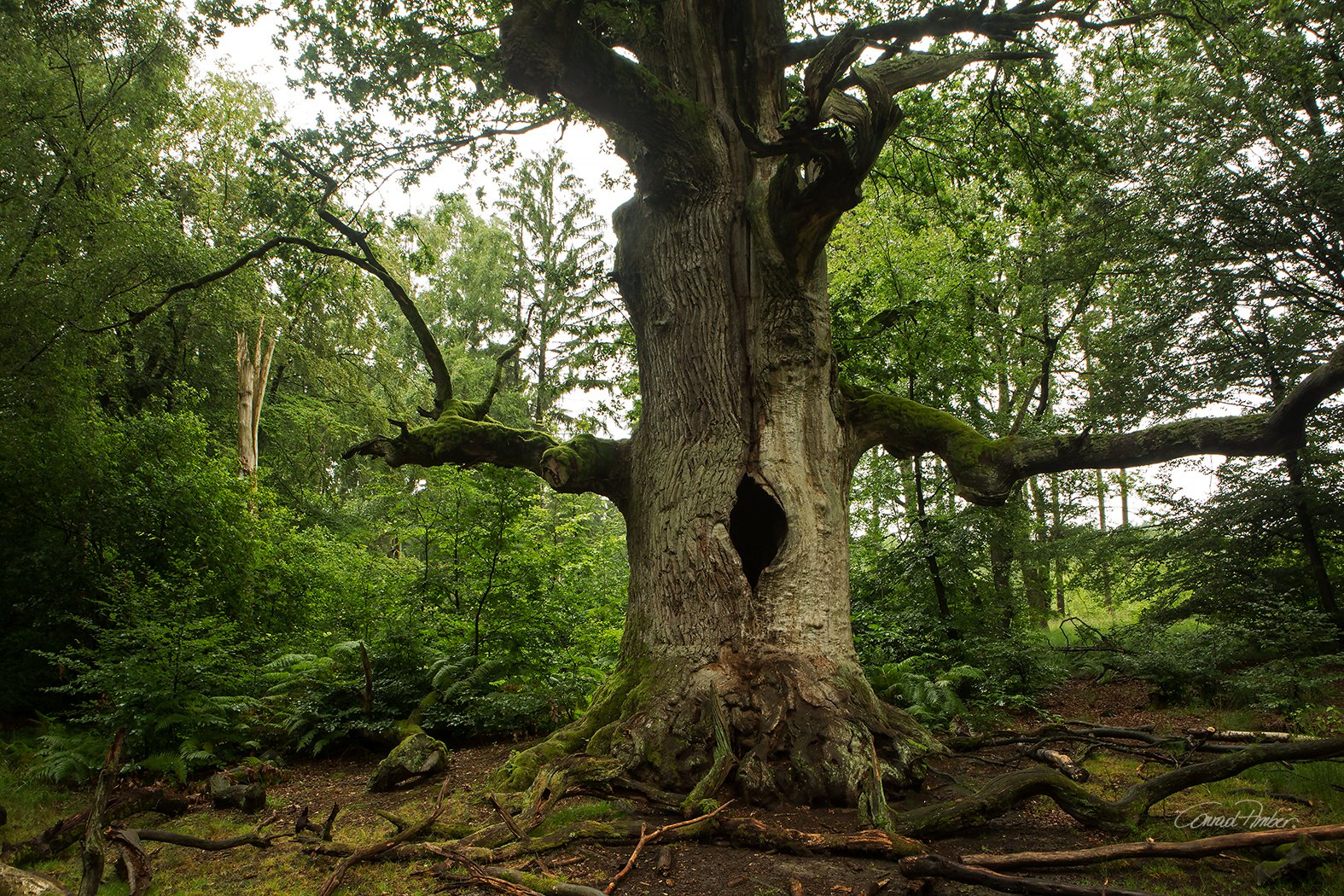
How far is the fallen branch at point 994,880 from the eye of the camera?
2.47m

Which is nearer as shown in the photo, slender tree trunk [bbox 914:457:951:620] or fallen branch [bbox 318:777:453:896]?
fallen branch [bbox 318:777:453:896]

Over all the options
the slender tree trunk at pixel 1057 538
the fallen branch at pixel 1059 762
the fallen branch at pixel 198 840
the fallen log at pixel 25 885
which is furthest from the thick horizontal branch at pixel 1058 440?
the slender tree trunk at pixel 1057 538

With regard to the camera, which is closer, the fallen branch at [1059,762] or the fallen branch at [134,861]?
the fallen branch at [134,861]

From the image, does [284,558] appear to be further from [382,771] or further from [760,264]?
[760,264]

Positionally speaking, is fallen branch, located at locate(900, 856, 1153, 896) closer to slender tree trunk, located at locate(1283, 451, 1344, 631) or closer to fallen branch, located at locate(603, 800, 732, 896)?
fallen branch, located at locate(603, 800, 732, 896)

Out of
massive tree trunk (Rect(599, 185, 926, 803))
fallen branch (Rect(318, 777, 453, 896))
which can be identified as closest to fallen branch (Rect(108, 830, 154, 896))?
fallen branch (Rect(318, 777, 453, 896))

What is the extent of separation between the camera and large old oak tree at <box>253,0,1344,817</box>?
4246mm

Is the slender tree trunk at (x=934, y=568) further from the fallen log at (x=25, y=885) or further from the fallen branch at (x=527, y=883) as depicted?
the fallen log at (x=25, y=885)

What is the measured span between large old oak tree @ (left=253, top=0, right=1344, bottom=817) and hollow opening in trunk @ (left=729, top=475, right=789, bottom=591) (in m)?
0.02

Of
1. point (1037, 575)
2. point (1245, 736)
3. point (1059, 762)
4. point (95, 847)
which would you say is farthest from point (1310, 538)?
point (95, 847)

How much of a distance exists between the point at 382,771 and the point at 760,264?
491 centimetres

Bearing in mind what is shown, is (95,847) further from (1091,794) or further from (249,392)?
(249,392)

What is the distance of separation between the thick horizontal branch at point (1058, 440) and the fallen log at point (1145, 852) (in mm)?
2499

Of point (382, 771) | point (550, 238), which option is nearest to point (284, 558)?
point (382, 771)
